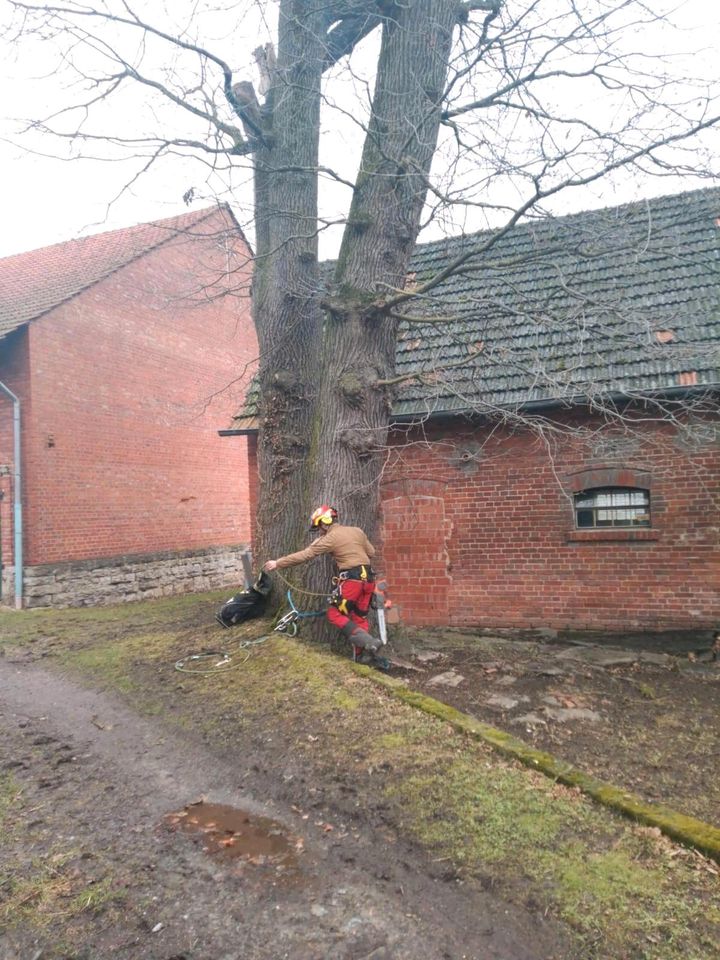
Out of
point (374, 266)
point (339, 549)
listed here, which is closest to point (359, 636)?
point (339, 549)

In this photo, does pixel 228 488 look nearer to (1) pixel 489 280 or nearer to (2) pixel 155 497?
(2) pixel 155 497

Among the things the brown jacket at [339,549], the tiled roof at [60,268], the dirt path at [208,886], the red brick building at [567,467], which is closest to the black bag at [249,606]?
the brown jacket at [339,549]

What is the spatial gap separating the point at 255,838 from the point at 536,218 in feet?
18.8

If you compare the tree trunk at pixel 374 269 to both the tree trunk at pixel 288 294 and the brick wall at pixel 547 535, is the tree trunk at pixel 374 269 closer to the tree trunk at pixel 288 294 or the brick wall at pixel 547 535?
the tree trunk at pixel 288 294

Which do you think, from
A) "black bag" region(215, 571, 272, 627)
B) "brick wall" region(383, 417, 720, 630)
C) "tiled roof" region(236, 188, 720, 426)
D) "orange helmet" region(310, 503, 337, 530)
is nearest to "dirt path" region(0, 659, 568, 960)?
"orange helmet" region(310, 503, 337, 530)

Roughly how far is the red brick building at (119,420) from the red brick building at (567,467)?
3890 mm

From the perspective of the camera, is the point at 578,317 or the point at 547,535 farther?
the point at 547,535

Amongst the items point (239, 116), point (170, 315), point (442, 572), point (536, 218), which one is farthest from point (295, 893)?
point (170, 315)

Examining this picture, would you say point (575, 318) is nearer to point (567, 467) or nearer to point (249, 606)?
point (567, 467)

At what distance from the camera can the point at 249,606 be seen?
791 centimetres

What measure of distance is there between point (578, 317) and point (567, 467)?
2.80 meters

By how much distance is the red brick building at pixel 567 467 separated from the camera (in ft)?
28.5

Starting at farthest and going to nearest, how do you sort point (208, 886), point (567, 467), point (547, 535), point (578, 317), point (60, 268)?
point (60, 268) → point (547, 535) → point (567, 467) → point (578, 317) → point (208, 886)

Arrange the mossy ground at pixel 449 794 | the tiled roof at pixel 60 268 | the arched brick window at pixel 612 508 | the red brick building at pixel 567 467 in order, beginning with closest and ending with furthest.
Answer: the mossy ground at pixel 449 794, the red brick building at pixel 567 467, the arched brick window at pixel 612 508, the tiled roof at pixel 60 268
